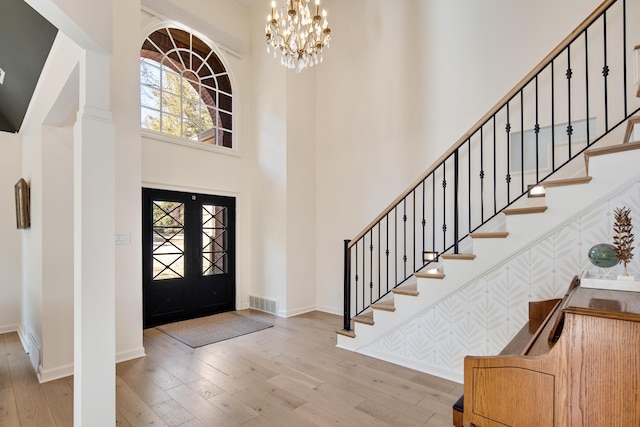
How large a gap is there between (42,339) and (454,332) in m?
3.90

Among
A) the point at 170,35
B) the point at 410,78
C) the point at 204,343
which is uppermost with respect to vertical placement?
the point at 170,35

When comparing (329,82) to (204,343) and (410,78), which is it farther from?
(204,343)

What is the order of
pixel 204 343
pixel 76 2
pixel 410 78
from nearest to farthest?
pixel 76 2 → pixel 204 343 → pixel 410 78

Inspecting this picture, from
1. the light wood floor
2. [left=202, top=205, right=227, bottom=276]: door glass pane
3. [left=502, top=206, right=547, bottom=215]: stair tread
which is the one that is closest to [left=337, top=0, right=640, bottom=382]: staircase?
[left=502, top=206, right=547, bottom=215]: stair tread

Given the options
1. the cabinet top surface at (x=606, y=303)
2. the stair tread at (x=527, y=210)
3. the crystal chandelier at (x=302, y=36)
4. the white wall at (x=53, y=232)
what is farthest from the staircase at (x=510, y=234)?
the white wall at (x=53, y=232)

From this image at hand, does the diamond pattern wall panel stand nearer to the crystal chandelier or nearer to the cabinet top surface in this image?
the cabinet top surface

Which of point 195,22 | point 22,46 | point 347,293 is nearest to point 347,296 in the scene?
point 347,293

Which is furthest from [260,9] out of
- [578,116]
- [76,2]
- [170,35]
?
[578,116]

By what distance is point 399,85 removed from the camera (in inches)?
180

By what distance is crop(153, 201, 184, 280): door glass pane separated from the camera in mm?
4684

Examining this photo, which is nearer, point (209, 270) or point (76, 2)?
point (76, 2)

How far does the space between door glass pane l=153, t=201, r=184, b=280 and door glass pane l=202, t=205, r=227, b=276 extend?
0.38 m

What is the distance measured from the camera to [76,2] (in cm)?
169

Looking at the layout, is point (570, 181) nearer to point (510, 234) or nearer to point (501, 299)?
point (510, 234)
